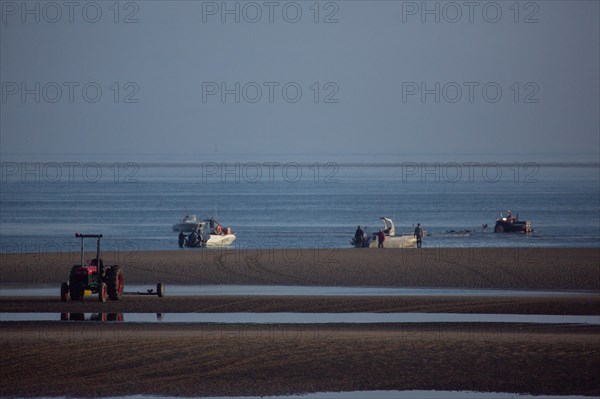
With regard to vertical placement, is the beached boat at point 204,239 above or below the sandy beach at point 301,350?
above

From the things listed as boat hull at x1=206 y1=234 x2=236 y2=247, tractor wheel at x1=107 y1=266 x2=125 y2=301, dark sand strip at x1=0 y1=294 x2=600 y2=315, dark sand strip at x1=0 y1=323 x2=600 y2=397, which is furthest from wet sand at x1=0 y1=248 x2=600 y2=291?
boat hull at x1=206 y1=234 x2=236 y2=247

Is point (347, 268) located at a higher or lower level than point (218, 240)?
lower

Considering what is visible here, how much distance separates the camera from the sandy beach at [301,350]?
18375mm

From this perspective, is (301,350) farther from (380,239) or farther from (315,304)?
(380,239)

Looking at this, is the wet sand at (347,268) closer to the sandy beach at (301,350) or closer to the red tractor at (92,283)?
the sandy beach at (301,350)

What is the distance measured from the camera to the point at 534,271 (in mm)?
37625

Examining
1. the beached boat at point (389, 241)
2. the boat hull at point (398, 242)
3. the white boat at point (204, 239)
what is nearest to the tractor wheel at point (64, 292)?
the beached boat at point (389, 241)

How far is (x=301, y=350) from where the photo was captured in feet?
68.9

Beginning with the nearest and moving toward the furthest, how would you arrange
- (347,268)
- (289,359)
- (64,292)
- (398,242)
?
(289,359)
(64,292)
(347,268)
(398,242)

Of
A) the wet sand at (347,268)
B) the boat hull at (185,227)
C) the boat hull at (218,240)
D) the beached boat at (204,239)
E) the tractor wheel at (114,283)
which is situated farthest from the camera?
the boat hull at (185,227)

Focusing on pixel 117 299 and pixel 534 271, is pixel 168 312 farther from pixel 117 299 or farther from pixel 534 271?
pixel 534 271

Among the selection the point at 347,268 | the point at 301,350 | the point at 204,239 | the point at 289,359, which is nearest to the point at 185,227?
the point at 204,239

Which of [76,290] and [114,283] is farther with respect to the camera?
[114,283]

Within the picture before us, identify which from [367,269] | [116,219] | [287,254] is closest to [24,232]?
[116,219]
